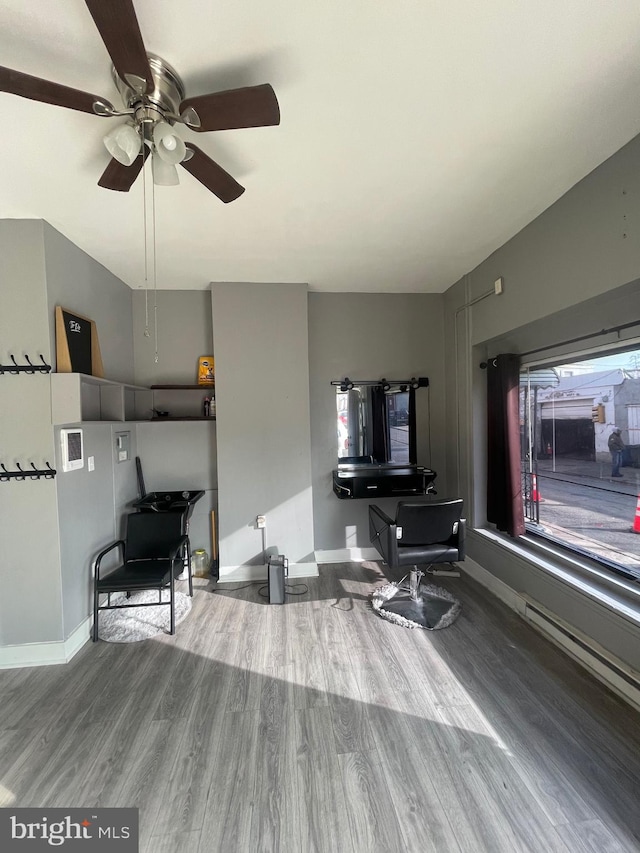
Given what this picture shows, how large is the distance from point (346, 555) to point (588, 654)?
80.0 inches

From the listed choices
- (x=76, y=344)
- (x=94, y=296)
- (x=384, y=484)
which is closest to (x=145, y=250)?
(x=94, y=296)

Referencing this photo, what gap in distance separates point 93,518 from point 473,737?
8.86 feet

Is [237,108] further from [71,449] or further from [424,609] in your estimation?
[424,609]

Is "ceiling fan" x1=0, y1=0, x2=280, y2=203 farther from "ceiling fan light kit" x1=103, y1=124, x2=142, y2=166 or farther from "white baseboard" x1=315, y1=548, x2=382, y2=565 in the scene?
"white baseboard" x1=315, y1=548, x2=382, y2=565

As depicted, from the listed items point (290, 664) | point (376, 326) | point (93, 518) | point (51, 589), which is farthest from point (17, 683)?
point (376, 326)

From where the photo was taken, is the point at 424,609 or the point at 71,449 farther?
the point at 424,609

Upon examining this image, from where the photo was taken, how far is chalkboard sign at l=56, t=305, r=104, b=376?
215 centimetres

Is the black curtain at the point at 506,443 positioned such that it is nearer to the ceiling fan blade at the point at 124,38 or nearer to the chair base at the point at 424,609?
the chair base at the point at 424,609

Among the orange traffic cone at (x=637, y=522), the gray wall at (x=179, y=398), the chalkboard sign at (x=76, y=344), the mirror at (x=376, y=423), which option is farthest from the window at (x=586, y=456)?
the chalkboard sign at (x=76, y=344)

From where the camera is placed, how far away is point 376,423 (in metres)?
3.59

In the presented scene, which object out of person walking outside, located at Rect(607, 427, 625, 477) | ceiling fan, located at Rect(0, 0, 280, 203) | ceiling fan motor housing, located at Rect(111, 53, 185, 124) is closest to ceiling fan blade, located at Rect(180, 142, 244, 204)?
ceiling fan, located at Rect(0, 0, 280, 203)

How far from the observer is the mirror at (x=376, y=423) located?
11.7 feet

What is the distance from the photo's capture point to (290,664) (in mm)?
2068

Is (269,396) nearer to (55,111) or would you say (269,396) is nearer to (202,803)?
(55,111)
